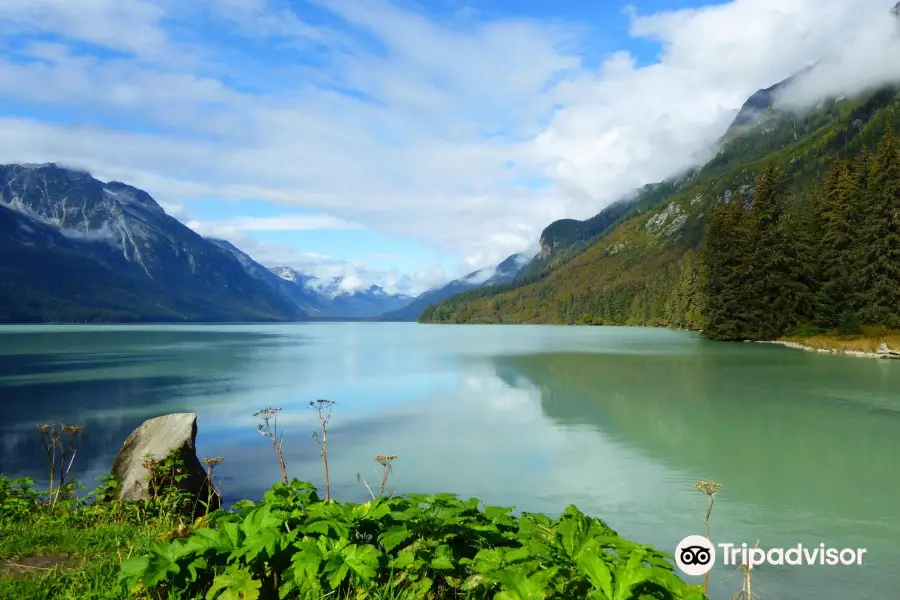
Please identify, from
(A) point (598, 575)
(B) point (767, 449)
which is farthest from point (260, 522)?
(B) point (767, 449)

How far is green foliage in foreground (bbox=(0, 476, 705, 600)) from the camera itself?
397cm

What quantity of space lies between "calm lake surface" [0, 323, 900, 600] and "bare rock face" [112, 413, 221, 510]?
5.14 ft

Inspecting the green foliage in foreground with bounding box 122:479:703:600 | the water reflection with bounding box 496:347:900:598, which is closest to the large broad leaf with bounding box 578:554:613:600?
the green foliage in foreground with bounding box 122:479:703:600

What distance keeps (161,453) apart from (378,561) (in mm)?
8769

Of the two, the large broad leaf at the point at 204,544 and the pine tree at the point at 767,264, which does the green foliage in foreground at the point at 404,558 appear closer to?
the large broad leaf at the point at 204,544

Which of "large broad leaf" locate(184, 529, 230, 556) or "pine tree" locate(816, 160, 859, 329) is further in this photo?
"pine tree" locate(816, 160, 859, 329)

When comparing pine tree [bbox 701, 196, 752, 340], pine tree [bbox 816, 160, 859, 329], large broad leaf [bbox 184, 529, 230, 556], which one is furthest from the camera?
pine tree [bbox 701, 196, 752, 340]

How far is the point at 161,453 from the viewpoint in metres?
11.6

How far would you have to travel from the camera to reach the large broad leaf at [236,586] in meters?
4.28

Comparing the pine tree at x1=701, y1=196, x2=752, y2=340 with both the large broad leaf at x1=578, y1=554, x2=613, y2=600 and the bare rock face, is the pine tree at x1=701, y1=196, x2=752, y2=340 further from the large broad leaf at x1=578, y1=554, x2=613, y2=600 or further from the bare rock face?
the large broad leaf at x1=578, y1=554, x2=613, y2=600

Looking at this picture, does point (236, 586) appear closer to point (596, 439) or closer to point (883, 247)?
point (596, 439)

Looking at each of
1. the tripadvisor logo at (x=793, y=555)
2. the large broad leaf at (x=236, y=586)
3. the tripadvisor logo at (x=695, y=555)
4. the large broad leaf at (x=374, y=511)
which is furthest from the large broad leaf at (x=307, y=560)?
the tripadvisor logo at (x=793, y=555)

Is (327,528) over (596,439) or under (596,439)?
over

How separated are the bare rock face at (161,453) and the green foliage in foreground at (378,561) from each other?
5161 mm
